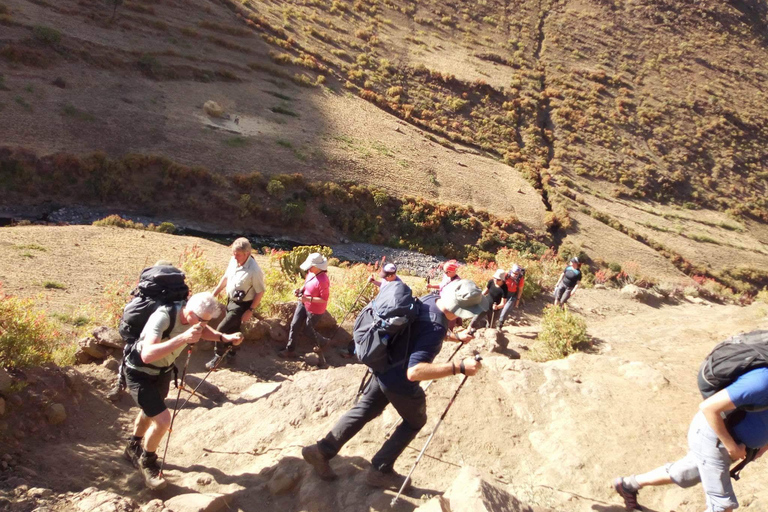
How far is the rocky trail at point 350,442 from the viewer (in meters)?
4.04

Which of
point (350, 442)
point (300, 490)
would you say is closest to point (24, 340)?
point (300, 490)

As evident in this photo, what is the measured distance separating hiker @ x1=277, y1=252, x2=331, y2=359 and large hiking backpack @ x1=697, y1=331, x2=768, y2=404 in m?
4.69

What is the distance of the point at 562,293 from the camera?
11.9 m

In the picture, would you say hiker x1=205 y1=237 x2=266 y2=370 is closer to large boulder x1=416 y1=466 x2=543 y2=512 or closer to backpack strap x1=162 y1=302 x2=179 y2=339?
backpack strap x1=162 y1=302 x2=179 y2=339

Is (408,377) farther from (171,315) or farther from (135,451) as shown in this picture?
(135,451)

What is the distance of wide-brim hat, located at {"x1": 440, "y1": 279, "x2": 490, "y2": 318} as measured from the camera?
363 centimetres

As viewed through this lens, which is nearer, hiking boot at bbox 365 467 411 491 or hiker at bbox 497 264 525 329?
hiking boot at bbox 365 467 411 491

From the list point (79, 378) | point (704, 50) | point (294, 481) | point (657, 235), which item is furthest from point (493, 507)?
point (704, 50)

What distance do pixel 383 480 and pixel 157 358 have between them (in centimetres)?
207

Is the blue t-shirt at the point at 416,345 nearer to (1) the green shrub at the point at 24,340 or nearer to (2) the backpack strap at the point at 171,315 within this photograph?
(2) the backpack strap at the point at 171,315

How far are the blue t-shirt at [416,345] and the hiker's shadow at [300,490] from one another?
0.99 metres

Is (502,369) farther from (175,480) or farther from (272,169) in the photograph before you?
(272,169)

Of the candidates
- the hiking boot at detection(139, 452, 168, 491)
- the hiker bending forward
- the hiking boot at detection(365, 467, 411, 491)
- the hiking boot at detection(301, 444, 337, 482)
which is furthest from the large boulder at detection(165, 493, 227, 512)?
the hiker bending forward

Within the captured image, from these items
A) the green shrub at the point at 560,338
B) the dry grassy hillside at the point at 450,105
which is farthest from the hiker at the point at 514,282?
the dry grassy hillside at the point at 450,105
